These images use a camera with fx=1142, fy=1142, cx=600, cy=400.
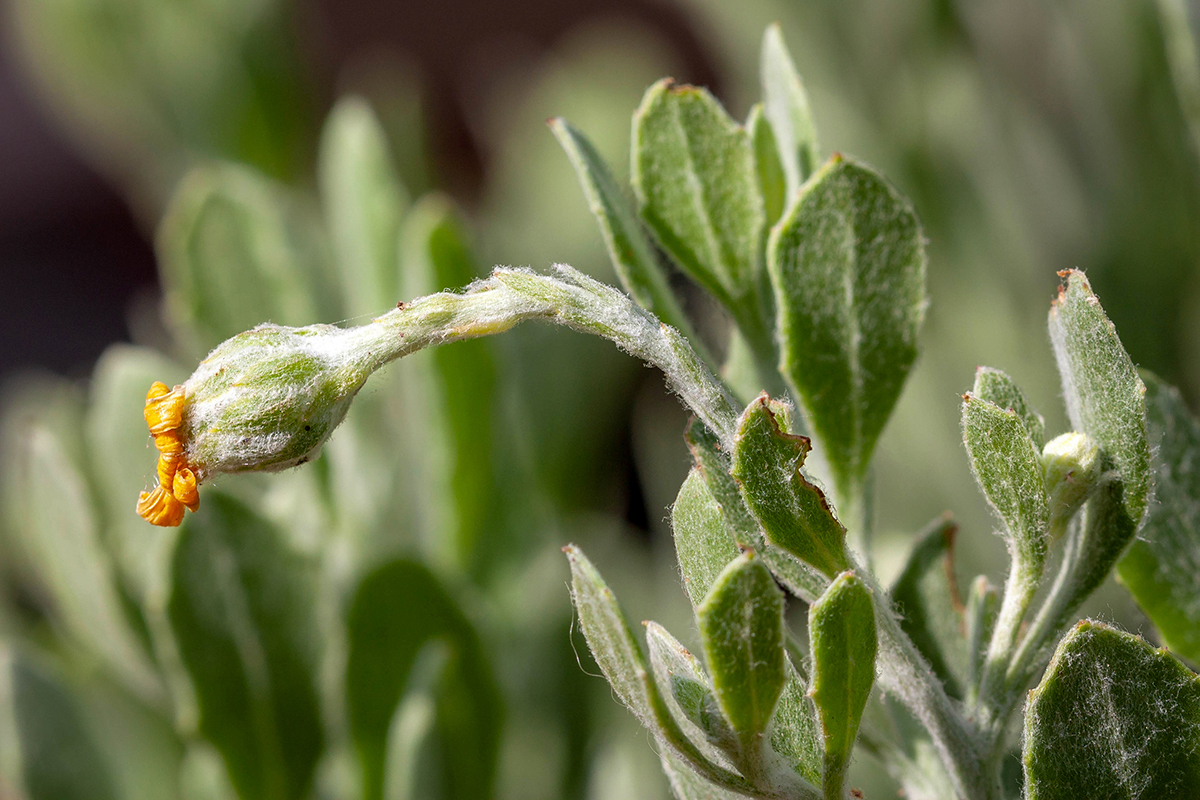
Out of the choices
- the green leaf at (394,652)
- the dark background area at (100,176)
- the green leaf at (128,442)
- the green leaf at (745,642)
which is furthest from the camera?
the dark background area at (100,176)

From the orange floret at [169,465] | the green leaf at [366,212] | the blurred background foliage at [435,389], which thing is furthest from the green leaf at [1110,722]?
the green leaf at [366,212]

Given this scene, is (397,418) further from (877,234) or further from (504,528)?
(877,234)

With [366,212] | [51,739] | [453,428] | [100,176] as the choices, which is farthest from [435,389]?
[100,176]

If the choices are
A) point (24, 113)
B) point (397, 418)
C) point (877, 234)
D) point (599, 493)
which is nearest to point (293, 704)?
point (397, 418)

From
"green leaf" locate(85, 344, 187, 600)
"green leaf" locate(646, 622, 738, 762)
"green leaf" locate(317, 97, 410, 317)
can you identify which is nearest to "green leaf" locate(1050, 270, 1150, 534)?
"green leaf" locate(646, 622, 738, 762)

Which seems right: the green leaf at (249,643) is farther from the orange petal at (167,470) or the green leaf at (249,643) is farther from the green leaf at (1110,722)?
the green leaf at (1110,722)

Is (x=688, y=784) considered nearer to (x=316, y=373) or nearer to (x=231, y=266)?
(x=316, y=373)

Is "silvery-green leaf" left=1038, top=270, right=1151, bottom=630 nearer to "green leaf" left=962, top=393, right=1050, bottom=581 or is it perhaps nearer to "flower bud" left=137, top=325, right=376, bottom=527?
"green leaf" left=962, top=393, right=1050, bottom=581
